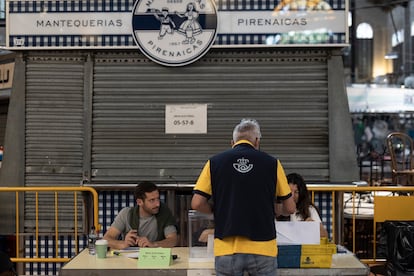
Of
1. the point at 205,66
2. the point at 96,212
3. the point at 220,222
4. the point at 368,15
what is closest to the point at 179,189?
the point at 96,212

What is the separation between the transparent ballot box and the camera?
14.1ft

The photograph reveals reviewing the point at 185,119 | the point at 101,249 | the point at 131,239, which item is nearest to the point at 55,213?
the point at 185,119

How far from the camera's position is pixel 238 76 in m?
7.05

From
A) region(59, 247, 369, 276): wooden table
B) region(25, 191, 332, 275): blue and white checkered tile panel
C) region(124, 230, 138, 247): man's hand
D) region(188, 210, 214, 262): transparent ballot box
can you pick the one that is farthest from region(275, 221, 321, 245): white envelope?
region(25, 191, 332, 275): blue and white checkered tile panel

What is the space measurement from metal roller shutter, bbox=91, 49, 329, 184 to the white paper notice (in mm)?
62

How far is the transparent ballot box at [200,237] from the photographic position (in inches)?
169

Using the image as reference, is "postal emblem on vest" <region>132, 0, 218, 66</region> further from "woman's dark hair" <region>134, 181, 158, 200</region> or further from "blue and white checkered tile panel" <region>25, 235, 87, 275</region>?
"blue and white checkered tile panel" <region>25, 235, 87, 275</region>

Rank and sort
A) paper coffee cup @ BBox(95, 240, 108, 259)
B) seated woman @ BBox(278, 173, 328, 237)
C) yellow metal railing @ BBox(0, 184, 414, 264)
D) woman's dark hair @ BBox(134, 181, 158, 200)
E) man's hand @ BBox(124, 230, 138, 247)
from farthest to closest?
yellow metal railing @ BBox(0, 184, 414, 264) → seated woman @ BBox(278, 173, 328, 237) → woman's dark hair @ BBox(134, 181, 158, 200) → man's hand @ BBox(124, 230, 138, 247) → paper coffee cup @ BBox(95, 240, 108, 259)

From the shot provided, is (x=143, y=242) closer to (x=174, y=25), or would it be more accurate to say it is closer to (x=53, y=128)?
(x=53, y=128)

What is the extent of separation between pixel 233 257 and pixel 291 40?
3.70 meters

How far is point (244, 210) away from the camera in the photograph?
3873mm

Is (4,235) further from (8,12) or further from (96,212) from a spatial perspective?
(8,12)

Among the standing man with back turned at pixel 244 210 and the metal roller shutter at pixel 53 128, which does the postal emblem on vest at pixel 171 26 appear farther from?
the standing man with back turned at pixel 244 210

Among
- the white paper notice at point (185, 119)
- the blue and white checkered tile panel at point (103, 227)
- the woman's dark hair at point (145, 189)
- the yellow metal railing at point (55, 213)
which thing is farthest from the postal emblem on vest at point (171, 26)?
the woman's dark hair at point (145, 189)
